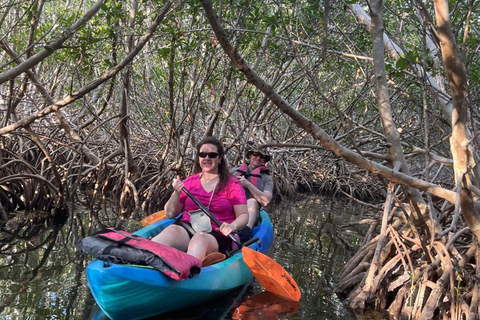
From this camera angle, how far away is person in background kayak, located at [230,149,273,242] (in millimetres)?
4859

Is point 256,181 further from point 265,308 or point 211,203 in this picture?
point 265,308

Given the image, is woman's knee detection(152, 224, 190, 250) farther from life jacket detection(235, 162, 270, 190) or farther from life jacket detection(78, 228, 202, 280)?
life jacket detection(235, 162, 270, 190)

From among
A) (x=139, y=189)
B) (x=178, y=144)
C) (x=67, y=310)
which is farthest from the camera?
(x=139, y=189)

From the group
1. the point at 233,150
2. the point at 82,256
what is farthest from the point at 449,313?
the point at 233,150

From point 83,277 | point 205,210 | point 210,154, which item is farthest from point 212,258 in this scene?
point 83,277

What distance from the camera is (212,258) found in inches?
124

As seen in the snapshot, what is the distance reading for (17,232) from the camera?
4.65m

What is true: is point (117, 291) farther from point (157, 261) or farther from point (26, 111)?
point (26, 111)

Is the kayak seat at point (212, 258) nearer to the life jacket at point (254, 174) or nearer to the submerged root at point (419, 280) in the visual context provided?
the submerged root at point (419, 280)

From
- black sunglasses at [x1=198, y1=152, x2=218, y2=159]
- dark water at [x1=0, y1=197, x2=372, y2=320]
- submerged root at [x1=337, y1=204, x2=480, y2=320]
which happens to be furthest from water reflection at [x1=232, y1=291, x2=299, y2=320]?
black sunglasses at [x1=198, y1=152, x2=218, y2=159]

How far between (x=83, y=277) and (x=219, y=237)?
1.06 metres

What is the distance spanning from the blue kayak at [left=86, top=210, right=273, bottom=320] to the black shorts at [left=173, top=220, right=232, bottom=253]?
0.37 meters

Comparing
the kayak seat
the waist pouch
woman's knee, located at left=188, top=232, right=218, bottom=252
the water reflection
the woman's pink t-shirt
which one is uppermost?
the woman's pink t-shirt

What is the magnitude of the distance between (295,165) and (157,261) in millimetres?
8407
